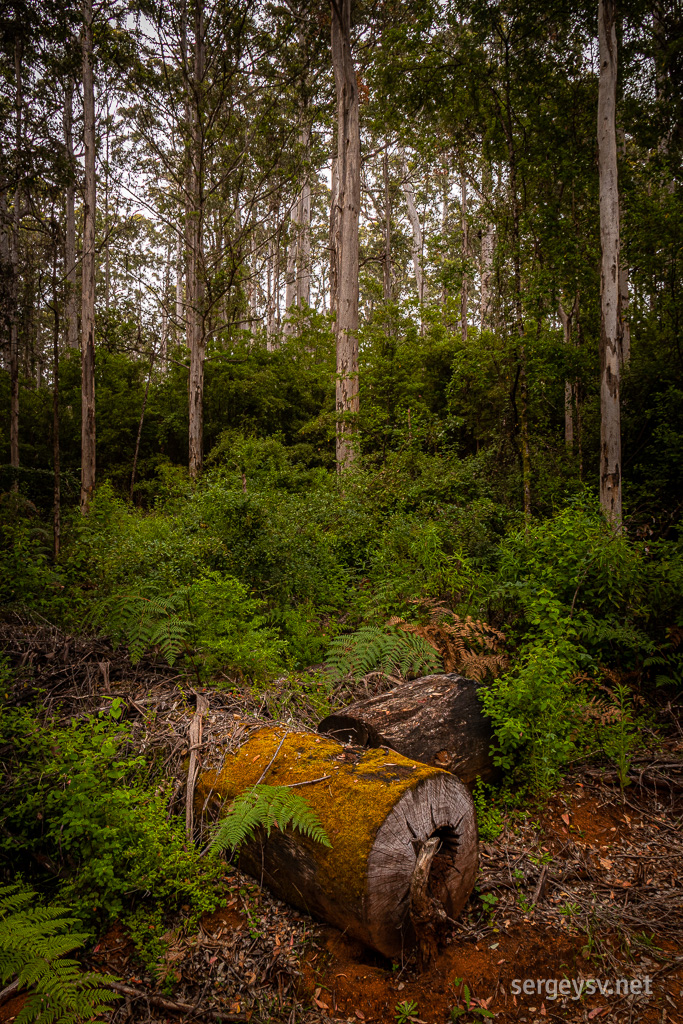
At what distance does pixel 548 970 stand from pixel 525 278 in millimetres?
10416

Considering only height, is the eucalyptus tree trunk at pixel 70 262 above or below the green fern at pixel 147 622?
above

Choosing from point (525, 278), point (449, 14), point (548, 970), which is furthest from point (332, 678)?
point (449, 14)

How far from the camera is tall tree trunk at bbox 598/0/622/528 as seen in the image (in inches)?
351

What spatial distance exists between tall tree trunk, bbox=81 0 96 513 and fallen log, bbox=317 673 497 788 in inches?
442

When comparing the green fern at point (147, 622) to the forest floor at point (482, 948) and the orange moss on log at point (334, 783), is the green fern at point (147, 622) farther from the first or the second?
the orange moss on log at point (334, 783)

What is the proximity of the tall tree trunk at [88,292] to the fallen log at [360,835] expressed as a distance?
11.5 meters

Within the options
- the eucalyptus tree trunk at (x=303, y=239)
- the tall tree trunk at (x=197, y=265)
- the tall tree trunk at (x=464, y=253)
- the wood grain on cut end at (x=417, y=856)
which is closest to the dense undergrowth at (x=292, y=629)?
the wood grain on cut end at (x=417, y=856)

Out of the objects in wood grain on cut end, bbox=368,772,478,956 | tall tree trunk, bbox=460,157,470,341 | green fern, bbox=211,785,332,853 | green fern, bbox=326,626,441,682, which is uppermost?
tall tree trunk, bbox=460,157,470,341

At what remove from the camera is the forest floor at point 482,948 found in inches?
98.1

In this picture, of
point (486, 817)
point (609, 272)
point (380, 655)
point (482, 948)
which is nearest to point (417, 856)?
point (482, 948)

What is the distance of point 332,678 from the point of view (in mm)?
4242

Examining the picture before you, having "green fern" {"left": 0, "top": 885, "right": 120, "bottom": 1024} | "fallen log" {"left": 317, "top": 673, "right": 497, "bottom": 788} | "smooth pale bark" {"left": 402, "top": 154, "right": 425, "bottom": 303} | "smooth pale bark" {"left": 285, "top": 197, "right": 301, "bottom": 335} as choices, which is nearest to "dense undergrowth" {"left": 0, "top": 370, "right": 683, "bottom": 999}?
"fallen log" {"left": 317, "top": 673, "right": 497, "bottom": 788}

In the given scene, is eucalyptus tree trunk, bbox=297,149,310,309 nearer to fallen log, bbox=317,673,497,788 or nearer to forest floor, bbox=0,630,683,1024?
fallen log, bbox=317,673,497,788

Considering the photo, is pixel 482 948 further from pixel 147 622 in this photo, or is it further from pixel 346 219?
pixel 346 219
